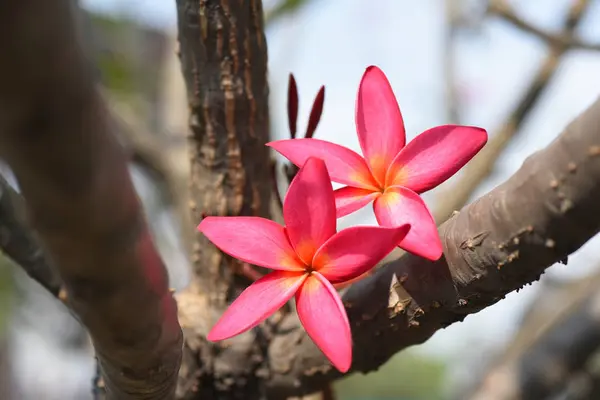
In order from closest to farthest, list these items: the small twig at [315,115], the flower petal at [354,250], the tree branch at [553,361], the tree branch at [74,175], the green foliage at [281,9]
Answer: the tree branch at [74,175], the flower petal at [354,250], the small twig at [315,115], the tree branch at [553,361], the green foliage at [281,9]

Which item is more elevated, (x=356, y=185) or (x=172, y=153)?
(x=356, y=185)

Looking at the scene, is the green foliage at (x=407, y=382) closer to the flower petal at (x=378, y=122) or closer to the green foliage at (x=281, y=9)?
the green foliage at (x=281, y=9)

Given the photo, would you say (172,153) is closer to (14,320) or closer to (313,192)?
(313,192)

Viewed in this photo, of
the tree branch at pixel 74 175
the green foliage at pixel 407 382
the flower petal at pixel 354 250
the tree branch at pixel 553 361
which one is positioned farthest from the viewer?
the green foliage at pixel 407 382

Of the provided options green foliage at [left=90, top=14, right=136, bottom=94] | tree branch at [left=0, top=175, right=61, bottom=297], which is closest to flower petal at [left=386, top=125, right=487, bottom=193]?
tree branch at [left=0, top=175, right=61, bottom=297]

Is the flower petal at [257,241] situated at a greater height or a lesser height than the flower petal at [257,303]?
greater

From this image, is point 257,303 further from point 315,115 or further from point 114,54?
point 114,54

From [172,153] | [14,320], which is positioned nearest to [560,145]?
[172,153]

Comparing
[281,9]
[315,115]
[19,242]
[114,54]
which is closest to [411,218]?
[315,115]

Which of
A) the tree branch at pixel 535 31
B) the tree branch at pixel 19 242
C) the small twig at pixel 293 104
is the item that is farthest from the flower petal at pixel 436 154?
the tree branch at pixel 535 31
